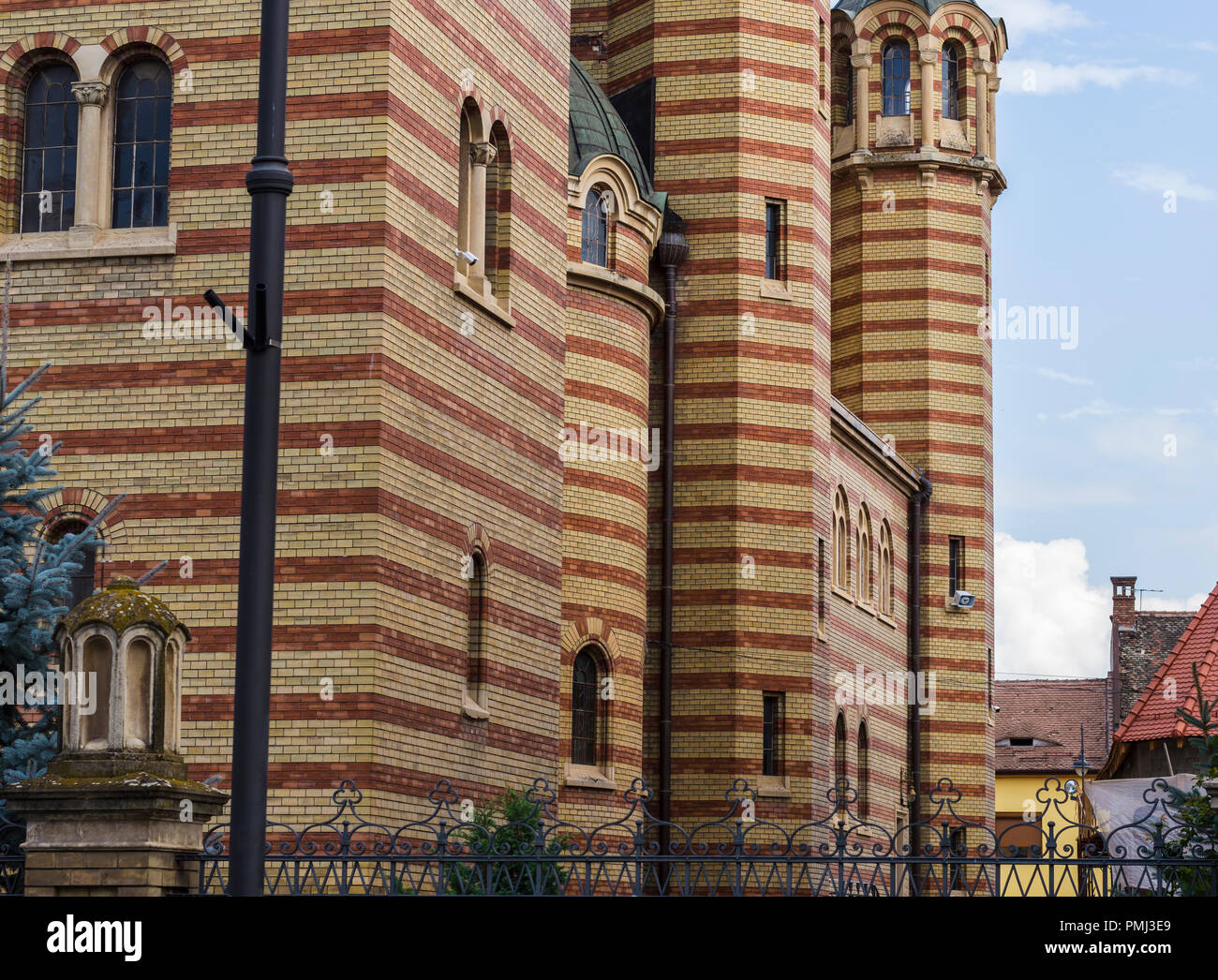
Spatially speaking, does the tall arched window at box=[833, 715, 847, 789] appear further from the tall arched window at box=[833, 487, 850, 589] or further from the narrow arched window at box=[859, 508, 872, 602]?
the narrow arched window at box=[859, 508, 872, 602]

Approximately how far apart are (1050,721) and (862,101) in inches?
1381

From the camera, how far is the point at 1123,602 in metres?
66.3

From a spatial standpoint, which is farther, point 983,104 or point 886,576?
point 983,104

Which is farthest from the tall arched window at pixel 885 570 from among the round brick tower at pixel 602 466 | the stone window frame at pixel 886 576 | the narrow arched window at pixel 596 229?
the narrow arched window at pixel 596 229

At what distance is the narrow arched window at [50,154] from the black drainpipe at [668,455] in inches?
442

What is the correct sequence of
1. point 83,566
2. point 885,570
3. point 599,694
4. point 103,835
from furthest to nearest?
point 885,570 < point 599,694 < point 83,566 < point 103,835

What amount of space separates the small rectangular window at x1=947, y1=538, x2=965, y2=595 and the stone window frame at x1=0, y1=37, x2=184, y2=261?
2499 cm

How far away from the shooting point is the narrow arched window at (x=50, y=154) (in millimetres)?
16578

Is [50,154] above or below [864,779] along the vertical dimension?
above

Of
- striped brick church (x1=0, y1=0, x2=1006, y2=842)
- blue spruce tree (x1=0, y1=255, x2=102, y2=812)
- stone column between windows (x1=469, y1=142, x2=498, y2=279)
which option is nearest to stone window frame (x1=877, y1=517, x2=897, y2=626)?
striped brick church (x1=0, y1=0, x2=1006, y2=842)

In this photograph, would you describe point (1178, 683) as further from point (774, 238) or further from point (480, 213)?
point (774, 238)

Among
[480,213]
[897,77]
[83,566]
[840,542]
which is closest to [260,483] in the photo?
[83,566]
